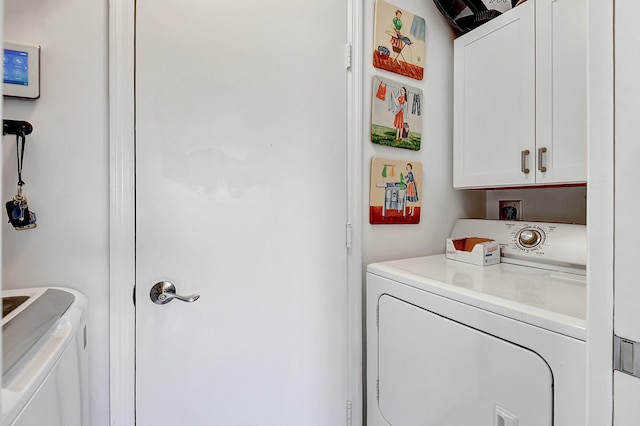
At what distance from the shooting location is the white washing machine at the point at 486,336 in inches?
30.0

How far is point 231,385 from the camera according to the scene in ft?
3.99

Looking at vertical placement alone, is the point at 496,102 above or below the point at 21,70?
above

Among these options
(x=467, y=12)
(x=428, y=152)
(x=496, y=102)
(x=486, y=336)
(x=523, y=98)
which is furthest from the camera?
(x=428, y=152)

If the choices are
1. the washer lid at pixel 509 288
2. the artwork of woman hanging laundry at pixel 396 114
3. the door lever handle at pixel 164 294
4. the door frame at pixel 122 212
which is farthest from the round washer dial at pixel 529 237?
the door frame at pixel 122 212

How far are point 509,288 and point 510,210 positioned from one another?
0.91 m

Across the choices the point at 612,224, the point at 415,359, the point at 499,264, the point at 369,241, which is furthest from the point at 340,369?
the point at 612,224

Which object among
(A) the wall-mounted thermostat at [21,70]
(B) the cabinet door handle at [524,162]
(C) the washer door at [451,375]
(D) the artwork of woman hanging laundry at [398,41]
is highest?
(D) the artwork of woman hanging laundry at [398,41]

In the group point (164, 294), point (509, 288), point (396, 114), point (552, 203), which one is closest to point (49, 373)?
point (164, 294)

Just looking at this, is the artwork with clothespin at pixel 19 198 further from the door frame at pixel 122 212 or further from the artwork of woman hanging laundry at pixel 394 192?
the artwork of woman hanging laundry at pixel 394 192

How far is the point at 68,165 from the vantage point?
39.3 inches

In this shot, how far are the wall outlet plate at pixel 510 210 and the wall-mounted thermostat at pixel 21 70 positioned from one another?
215 cm

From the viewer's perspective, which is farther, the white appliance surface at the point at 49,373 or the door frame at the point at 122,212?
the door frame at the point at 122,212

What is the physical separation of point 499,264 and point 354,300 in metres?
0.69

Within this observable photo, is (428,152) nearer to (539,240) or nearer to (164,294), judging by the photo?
(539,240)
